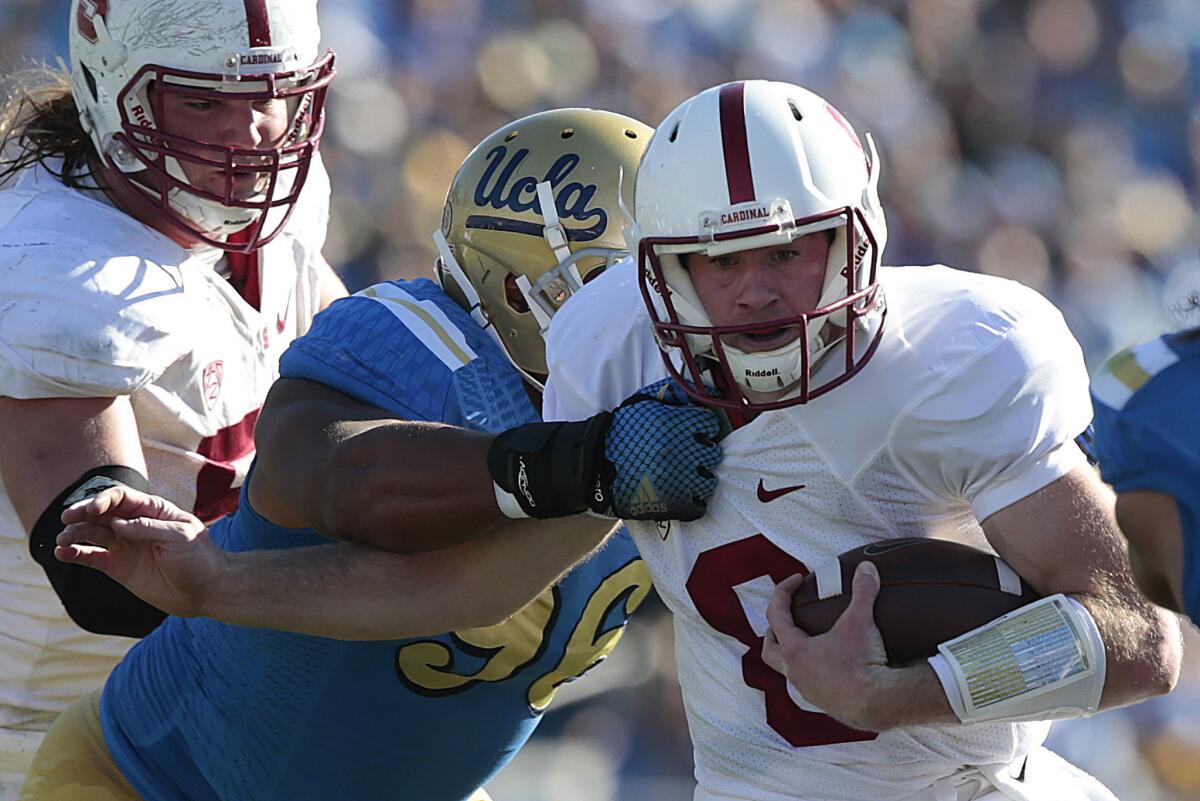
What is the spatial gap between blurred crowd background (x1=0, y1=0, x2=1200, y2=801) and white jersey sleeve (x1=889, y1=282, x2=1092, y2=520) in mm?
2394

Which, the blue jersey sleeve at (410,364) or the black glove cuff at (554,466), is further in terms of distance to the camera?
the blue jersey sleeve at (410,364)

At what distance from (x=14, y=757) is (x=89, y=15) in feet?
4.44

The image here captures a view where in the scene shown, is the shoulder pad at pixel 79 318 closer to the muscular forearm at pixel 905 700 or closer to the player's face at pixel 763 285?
the player's face at pixel 763 285

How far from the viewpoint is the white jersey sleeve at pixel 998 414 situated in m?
2.02

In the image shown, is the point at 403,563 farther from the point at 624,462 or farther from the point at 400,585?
the point at 624,462

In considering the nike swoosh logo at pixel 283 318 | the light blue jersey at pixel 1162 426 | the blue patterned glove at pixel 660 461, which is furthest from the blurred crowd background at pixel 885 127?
the light blue jersey at pixel 1162 426

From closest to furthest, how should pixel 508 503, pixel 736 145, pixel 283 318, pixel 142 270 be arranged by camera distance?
pixel 736 145 → pixel 508 503 → pixel 142 270 → pixel 283 318

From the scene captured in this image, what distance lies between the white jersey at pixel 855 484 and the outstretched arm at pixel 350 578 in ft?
0.57

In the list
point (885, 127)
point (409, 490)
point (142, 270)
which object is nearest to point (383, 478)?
point (409, 490)

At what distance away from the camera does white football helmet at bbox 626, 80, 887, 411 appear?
2.11 metres

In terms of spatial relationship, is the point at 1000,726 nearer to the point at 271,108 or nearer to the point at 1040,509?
the point at 1040,509

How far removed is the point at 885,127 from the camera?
5305mm

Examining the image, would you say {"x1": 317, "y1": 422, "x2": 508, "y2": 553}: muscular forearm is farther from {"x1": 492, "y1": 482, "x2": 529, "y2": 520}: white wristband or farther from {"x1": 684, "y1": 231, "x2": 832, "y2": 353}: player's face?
{"x1": 684, "y1": 231, "x2": 832, "y2": 353}: player's face

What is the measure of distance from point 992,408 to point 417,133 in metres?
3.11
